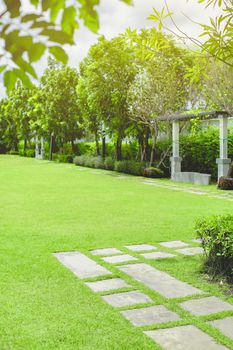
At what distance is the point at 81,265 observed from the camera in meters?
5.66

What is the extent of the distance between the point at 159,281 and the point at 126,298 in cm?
68

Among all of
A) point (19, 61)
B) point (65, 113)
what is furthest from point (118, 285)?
point (65, 113)

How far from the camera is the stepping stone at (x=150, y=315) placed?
3893 mm

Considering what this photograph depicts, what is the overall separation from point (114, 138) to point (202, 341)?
68.2 feet

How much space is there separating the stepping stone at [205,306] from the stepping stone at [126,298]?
0.40 m

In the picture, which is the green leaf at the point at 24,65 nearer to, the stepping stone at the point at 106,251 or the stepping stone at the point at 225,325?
the stepping stone at the point at 225,325

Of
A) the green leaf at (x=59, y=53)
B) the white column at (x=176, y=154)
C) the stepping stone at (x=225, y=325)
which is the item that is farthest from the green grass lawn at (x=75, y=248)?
the white column at (x=176, y=154)

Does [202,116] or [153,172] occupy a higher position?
[202,116]

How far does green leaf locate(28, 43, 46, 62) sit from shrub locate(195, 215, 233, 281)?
403cm

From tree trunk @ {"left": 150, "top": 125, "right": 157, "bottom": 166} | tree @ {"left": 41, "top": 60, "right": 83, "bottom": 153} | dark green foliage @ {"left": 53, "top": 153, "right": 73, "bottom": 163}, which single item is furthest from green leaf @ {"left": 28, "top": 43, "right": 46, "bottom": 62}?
dark green foliage @ {"left": 53, "top": 153, "right": 73, "bottom": 163}

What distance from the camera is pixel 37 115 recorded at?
37812mm

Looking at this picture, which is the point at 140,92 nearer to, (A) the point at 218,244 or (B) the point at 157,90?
(B) the point at 157,90

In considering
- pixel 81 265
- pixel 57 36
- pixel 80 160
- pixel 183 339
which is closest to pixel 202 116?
pixel 81 265

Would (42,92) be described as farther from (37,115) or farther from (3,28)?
(3,28)
